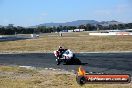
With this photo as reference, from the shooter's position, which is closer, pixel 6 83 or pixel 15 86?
pixel 15 86

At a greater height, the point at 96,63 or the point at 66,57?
the point at 66,57

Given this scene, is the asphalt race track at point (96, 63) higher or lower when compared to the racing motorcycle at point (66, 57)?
lower

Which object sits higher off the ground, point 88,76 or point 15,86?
point 88,76

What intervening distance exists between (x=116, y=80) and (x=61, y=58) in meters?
17.7

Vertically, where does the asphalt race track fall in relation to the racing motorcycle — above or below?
below

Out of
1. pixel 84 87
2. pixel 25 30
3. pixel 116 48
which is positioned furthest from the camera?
pixel 25 30

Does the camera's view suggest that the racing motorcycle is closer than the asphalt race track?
No

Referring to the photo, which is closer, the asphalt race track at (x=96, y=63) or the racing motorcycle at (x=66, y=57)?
the asphalt race track at (x=96, y=63)

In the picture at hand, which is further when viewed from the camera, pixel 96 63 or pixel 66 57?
pixel 96 63

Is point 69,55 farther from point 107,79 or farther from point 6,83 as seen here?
point 107,79

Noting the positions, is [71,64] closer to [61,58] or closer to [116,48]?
[61,58]

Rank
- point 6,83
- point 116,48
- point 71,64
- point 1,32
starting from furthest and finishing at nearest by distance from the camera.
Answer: point 1,32 < point 116,48 < point 71,64 < point 6,83

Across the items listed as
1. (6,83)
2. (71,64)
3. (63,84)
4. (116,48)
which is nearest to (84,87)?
(63,84)

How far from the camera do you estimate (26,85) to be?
57.5 feet
